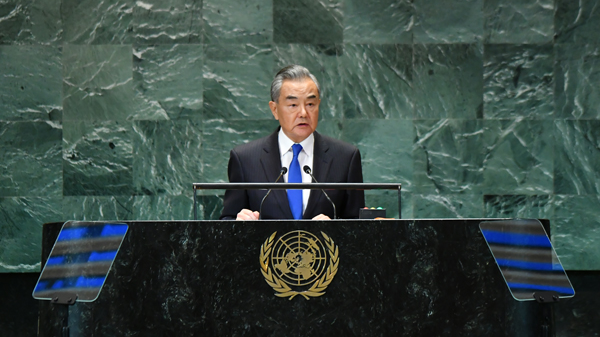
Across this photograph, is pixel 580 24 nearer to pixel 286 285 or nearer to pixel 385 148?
pixel 385 148

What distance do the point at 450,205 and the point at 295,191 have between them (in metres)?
2.25

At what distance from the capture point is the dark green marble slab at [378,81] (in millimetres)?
5094

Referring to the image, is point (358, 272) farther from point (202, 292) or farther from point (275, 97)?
point (275, 97)

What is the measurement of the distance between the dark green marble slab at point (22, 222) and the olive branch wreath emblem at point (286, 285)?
3.36 metres

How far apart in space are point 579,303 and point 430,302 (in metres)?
3.38

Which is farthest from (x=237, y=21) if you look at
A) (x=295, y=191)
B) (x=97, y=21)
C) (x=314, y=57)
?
(x=295, y=191)

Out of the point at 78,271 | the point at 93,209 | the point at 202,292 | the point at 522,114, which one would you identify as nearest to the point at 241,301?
the point at 202,292

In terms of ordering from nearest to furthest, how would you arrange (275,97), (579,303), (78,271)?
(78,271)
(275,97)
(579,303)

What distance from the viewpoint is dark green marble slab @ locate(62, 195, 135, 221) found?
5082 mm

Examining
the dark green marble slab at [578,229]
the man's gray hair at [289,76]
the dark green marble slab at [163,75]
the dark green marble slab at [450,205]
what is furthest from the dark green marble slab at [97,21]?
the dark green marble slab at [578,229]

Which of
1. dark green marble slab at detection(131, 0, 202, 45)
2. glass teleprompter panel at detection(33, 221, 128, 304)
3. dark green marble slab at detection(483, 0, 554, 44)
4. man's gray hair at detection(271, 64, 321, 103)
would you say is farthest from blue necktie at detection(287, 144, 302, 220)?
dark green marble slab at detection(483, 0, 554, 44)

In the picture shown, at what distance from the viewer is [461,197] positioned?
5.09 meters

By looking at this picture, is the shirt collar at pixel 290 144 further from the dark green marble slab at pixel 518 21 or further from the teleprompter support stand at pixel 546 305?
the dark green marble slab at pixel 518 21

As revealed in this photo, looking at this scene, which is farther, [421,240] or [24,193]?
[24,193]
